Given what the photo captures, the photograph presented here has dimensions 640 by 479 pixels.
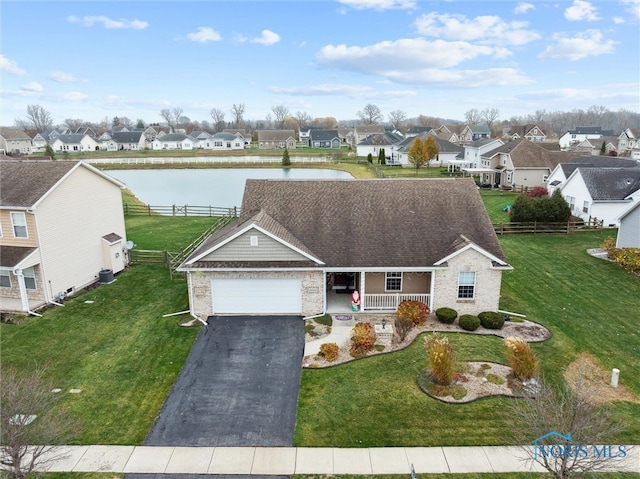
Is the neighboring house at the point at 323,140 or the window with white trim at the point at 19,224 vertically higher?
the neighboring house at the point at 323,140

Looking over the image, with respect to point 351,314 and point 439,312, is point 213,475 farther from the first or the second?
point 439,312

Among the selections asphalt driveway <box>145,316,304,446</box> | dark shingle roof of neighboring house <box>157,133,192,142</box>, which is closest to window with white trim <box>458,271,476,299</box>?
asphalt driveway <box>145,316,304,446</box>

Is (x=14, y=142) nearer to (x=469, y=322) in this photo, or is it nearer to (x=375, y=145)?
(x=375, y=145)

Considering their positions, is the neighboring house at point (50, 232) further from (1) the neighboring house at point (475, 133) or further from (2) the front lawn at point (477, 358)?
(1) the neighboring house at point (475, 133)

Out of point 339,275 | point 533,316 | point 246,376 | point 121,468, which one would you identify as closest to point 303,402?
point 246,376

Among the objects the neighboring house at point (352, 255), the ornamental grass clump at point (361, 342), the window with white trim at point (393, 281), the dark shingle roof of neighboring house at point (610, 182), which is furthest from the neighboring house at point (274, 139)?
the ornamental grass clump at point (361, 342)
